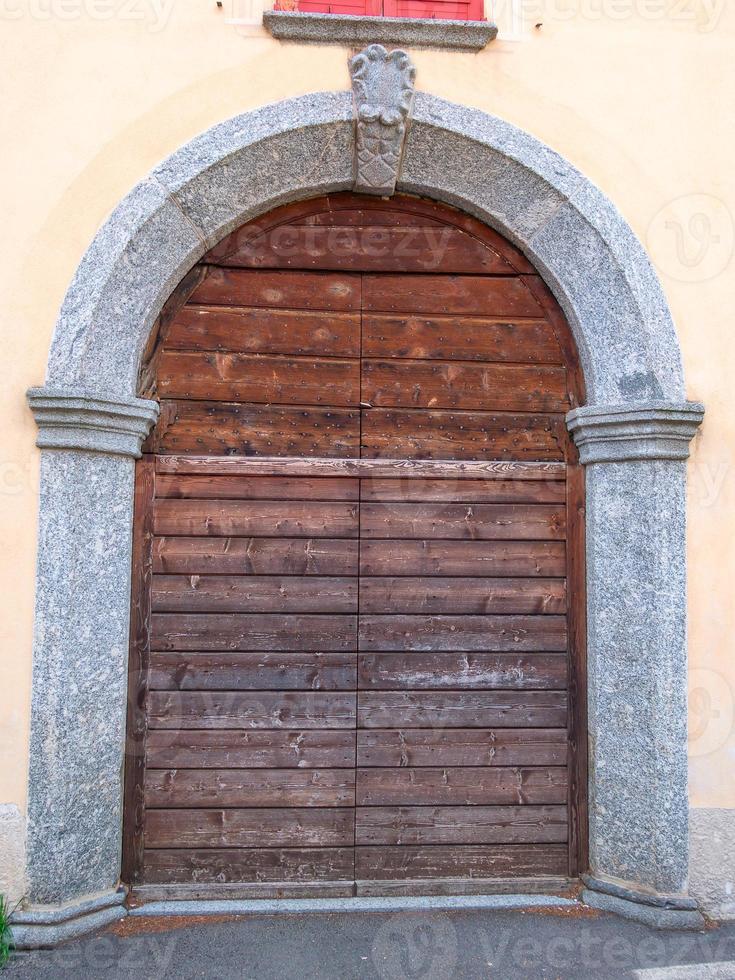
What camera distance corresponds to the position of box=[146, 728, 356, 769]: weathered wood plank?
3.46 metres

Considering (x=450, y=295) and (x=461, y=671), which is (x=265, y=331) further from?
(x=461, y=671)

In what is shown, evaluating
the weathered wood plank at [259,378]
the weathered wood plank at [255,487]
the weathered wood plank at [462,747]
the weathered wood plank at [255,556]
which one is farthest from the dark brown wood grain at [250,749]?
the weathered wood plank at [259,378]

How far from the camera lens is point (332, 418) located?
11.9 ft

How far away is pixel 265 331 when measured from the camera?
362 centimetres

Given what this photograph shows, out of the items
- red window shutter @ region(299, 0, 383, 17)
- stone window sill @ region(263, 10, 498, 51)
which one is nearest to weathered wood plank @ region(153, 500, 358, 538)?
stone window sill @ region(263, 10, 498, 51)

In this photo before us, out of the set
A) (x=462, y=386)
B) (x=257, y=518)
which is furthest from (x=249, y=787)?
(x=462, y=386)

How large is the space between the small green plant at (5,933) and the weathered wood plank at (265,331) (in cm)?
234

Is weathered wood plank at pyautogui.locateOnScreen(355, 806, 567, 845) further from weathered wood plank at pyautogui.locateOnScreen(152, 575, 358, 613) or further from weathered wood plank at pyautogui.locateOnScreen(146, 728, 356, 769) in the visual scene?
weathered wood plank at pyautogui.locateOnScreen(152, 575, 358, 613)

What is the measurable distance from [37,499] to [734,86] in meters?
3.49

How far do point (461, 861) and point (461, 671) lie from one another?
0.81m

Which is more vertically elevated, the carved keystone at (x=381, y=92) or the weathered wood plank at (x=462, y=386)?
the carved keystone at (x=381, y=92)

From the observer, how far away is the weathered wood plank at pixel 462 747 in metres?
3.54

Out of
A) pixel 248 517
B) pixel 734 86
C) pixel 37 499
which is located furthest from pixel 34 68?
pixel 734 86

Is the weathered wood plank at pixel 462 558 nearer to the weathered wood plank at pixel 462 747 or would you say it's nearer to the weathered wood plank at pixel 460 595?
the weathered wood plank at pixel 460 595
